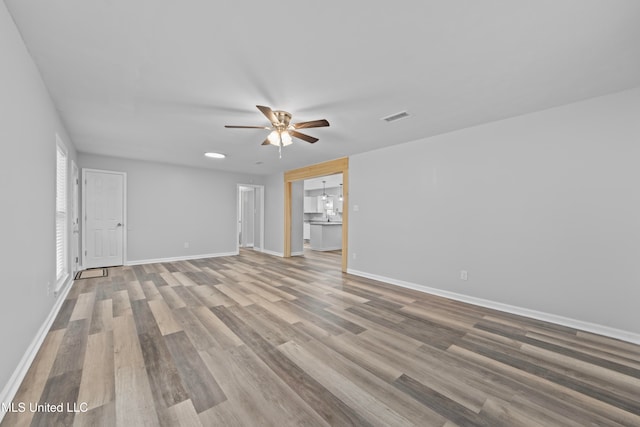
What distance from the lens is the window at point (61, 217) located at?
Answer: 3373 mm

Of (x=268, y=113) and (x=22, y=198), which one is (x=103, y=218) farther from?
(x=268, y=113)

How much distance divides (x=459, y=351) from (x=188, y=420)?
2169 mm

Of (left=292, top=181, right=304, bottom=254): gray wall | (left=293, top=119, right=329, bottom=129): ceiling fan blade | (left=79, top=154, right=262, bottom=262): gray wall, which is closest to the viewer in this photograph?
(left=293, top=119, right=329, bottom=129): ceiling fan blade

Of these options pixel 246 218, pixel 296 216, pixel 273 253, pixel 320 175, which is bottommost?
pixel 273 253

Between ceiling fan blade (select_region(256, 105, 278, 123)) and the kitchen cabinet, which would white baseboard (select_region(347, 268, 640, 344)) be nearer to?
ceiling fan blade (select_region(256, 105, 278, 123))

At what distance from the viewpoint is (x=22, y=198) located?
1.86 meters

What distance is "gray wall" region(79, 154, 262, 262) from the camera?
5.70 metres

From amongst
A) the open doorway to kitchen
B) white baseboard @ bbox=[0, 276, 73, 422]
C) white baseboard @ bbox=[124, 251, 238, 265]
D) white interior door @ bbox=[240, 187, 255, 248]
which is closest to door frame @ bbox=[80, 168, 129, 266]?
white baseboard @ bbox=[124, 251, 238, 265]

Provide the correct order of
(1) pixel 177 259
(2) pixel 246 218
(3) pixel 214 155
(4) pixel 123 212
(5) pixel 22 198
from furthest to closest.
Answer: (2) pixel 246 218 < (1) pixel 177 259 < (4) pixel 123 212 < (3) pixel 214 155 < (5) pixel 22 198

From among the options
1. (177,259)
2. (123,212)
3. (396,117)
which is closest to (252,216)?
(177,259)

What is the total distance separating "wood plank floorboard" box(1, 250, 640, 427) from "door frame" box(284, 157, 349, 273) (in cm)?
193

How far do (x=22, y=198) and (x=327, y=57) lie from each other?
8.45ft

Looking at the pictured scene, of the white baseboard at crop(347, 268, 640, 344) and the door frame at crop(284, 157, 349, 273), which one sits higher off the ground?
the door frame at crop(284, 157, 349, 273)

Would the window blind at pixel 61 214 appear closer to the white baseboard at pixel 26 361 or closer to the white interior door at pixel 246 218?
the white baseboard at pixel 26 361
